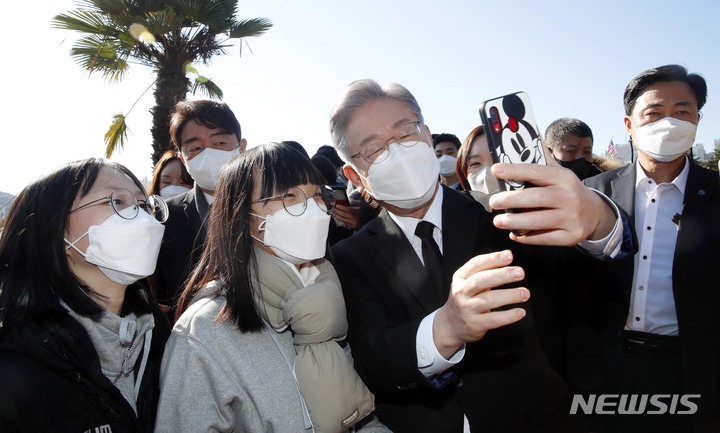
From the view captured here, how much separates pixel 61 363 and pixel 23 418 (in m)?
0.16

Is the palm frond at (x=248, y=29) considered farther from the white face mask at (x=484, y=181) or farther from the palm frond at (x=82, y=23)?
the white face mask at (x=484, y=181)

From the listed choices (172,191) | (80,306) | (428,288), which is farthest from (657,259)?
(172,191)

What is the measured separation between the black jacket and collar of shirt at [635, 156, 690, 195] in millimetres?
3101

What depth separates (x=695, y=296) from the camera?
2.60 m

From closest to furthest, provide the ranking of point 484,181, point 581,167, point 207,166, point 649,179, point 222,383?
point 222,383
point 649,179
point 207,166
point 484,181
point 581,167

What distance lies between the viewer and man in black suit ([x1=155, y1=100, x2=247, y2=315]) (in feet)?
9.52

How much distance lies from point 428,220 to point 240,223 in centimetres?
72

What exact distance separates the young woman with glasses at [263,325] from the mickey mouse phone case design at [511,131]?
0.79 meters

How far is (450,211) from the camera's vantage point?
6.03 feet

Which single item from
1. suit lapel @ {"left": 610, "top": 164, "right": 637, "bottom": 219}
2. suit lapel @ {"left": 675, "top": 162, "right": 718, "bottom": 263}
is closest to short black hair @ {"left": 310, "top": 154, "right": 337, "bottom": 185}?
suit lapel @ {"left": 610, "top": 164, "right": 637, "bottom": 219}

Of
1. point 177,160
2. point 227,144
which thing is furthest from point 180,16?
point 227,144

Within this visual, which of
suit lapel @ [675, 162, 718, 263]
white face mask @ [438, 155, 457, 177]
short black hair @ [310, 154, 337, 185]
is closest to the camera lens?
suit lapel @ [675, 162, 718, 263]

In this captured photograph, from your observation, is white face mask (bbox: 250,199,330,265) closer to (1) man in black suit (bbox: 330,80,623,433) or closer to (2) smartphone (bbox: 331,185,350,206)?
(1) man in black suit (bbox: 330,80,623,433)

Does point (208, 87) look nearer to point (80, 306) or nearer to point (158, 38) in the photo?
point (158, 38)
